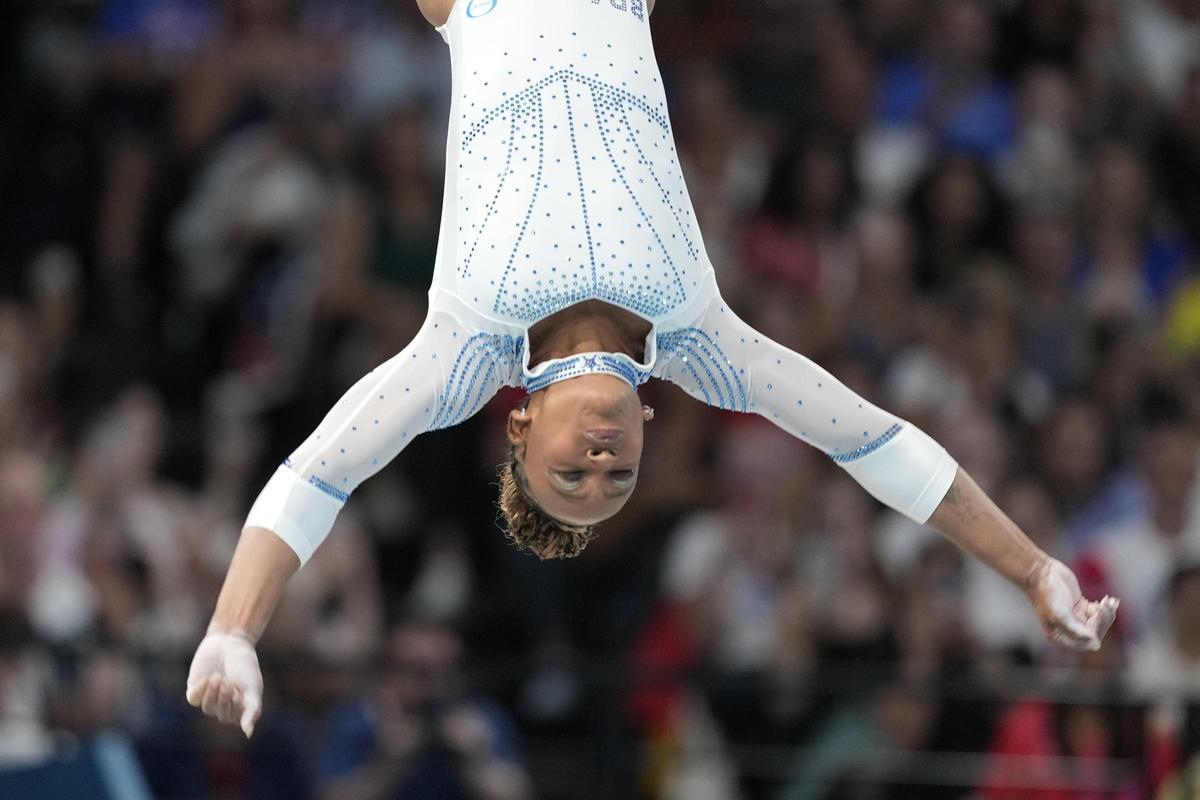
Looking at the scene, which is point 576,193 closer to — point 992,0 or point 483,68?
point 483,68

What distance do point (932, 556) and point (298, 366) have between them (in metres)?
2.71

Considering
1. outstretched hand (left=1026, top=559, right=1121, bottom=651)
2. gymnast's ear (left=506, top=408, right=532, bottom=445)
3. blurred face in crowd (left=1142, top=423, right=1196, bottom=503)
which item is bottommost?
outstretched hand (left=1026, top=559, right=1121, bottom=651)

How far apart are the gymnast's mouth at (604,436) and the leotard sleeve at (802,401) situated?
0.33m

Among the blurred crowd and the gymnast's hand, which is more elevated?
the blurred crowd

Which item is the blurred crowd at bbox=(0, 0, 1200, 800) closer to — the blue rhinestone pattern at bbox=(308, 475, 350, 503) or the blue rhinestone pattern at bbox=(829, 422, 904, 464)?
the blue rhinestone pattern at bbox=(829, 422, 904, 464)

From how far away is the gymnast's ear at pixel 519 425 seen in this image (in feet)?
14.8

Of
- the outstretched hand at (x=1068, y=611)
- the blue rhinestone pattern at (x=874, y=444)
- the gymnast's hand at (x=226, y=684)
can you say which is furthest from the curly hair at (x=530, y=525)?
the outstretched hand at (x=1068, y=611)

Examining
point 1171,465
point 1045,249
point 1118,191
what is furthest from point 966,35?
point 1171,465

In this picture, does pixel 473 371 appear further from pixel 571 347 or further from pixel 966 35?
pixel 966 35

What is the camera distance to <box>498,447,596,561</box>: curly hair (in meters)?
4.67

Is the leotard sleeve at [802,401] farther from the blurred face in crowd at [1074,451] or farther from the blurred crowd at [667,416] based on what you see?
the blurred face in crowd at [1074,451]

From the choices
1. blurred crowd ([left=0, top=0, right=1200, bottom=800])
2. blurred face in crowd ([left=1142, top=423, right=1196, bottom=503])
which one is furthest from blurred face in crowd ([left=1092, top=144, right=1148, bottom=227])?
blurred face in crowd ([left=1142, top=423, right=1196, bottom=503])

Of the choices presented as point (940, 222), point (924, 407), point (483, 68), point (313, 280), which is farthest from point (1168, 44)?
point (483, 68)

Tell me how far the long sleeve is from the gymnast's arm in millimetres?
477
